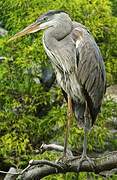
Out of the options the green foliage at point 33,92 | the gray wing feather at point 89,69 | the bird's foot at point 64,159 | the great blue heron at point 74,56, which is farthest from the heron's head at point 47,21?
the green foliage at point 33,92

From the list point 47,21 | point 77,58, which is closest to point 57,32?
point 47,21

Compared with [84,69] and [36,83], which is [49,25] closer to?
[84,69]

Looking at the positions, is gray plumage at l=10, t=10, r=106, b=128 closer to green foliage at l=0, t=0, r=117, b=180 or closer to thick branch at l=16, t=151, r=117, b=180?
thick branch at l=16, t=151, r=117, b=180

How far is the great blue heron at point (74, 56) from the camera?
3457 millimetres

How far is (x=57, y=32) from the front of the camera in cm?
349

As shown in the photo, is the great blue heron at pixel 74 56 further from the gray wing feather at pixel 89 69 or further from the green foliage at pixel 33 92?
the green foliage at pixel 33 92

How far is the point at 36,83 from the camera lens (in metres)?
6.11

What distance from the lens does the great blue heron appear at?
11.3ft

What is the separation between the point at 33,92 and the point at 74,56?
2552 millimetres

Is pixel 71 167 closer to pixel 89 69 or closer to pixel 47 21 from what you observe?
pixel 89 69

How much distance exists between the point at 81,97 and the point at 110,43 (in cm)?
270

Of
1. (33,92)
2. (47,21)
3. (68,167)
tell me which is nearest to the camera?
(68,167)

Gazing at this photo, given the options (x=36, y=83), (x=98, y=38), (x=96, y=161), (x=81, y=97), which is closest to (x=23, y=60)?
(x=36, y=83)

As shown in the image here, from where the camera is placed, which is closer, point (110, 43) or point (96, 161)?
point (96, 161)
